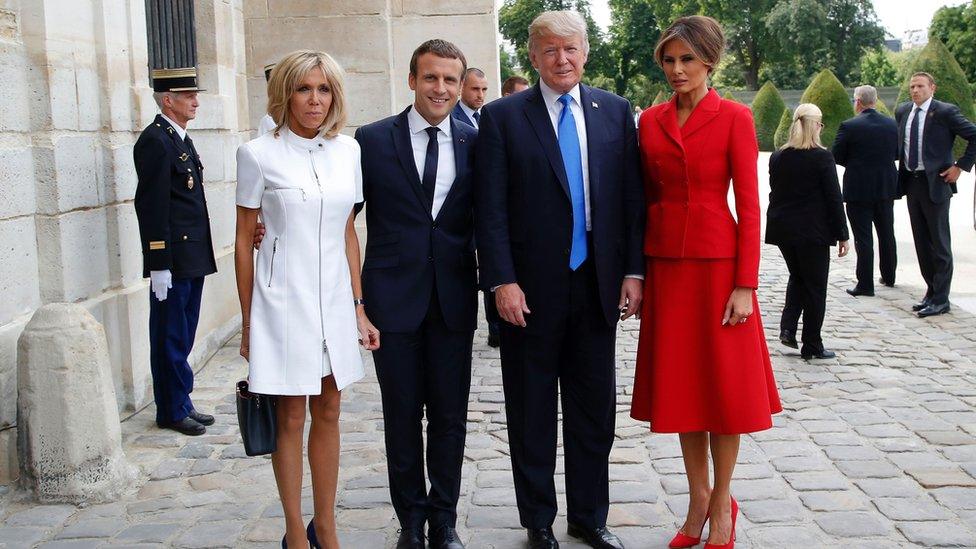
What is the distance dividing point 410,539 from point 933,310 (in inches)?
284

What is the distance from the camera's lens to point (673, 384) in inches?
173

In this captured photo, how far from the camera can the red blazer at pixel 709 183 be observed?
4.25 m

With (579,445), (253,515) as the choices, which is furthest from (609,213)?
(253,515)

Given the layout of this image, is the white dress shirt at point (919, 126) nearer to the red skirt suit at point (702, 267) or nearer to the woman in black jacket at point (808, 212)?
the woman in black jacket at point (808, 212)

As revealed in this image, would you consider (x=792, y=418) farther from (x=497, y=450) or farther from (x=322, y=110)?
(x=322, y=110)

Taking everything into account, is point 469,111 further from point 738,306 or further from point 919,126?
point 919,126

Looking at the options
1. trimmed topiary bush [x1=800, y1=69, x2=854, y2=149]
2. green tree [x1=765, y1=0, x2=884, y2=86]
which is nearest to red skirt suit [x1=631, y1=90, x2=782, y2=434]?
trimmed topiary bush [x1=800, y1=69, x2=854, y2=149]

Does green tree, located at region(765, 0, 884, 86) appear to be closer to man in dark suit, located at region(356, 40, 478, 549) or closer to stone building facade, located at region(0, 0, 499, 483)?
stone building facade, located at region(0, 0, 499, 483)

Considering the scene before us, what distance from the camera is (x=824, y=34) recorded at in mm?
65438

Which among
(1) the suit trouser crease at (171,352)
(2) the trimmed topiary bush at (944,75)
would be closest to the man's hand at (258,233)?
(1) the suit trouser crease at (171,352)

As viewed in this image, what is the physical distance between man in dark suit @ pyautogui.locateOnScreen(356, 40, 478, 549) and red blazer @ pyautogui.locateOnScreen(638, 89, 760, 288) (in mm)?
779

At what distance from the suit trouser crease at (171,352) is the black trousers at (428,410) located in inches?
95.5

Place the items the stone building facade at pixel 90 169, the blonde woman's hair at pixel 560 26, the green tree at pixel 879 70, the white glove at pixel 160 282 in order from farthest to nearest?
the green tree at pixel 879 70, the white glove at pixel 160 282, the stone building facade at pixel 90 169, the blonde woman's hair at pixel 560 26

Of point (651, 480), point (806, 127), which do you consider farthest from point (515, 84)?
point (651, 480)
